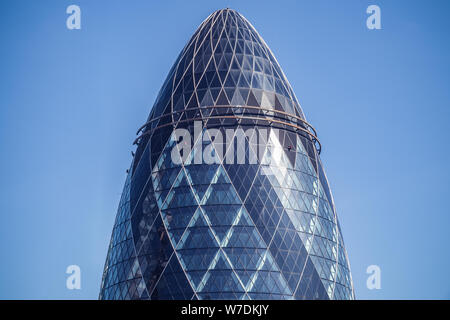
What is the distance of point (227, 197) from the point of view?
58719 mm

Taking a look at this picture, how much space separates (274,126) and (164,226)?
1427 cm

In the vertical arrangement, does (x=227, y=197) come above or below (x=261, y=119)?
below

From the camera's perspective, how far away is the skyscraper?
56531mm

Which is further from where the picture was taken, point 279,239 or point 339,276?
point 339,276

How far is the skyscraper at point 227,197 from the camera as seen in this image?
185 feet

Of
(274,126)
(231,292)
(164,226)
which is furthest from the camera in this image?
(274,126)

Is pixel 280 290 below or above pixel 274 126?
below

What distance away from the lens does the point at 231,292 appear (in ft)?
180
